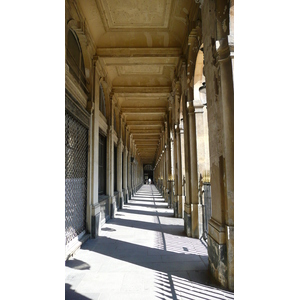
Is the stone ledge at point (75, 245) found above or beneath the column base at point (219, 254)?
beneath

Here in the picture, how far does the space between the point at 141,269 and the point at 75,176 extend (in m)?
2.96

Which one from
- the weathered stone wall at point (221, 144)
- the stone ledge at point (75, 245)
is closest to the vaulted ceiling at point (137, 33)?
the weathered stone wall at point (221, 144)

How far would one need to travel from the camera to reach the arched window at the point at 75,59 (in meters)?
6.03

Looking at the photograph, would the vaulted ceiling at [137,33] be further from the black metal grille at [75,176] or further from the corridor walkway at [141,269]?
the corridor walkway at [141,269]

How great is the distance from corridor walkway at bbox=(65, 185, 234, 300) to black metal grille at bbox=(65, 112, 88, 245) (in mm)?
670

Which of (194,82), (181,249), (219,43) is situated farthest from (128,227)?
(219,43)

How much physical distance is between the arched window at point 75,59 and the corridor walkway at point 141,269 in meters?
4.66

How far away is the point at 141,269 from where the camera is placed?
449 centimetres

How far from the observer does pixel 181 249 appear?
5.78 metres

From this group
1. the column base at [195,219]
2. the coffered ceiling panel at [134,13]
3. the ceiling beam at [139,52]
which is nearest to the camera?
the coffered ceiling panel at [134,13]

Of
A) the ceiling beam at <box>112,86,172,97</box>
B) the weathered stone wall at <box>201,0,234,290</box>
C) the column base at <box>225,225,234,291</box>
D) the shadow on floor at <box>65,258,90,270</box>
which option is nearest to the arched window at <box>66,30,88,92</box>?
the weathered stone wall at <box>201,0,234,290</box>

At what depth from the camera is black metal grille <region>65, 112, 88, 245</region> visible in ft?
18.1
